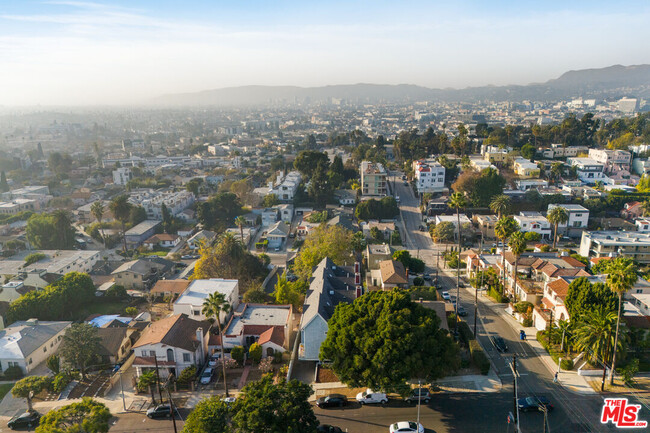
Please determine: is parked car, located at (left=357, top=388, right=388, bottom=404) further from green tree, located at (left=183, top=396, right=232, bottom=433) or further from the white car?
green tree, located at (left=183, top=396, right=232, bottom=433)

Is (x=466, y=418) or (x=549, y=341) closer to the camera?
(x=466, y=418)

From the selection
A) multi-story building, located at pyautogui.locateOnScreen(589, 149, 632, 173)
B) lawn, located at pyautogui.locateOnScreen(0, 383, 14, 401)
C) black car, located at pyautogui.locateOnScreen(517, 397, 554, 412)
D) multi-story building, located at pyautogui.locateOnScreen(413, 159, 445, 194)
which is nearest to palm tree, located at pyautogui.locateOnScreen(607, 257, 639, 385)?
black car, located at pyautogui.locateOnScreen(517, 397, 554, 412)

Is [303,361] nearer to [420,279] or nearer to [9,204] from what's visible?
[420,279]

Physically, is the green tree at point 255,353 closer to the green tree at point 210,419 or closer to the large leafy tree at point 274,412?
the large leafy tree at point 274,412

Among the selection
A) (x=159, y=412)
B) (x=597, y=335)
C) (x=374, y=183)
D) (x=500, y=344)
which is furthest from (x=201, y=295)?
(x=374, y=183)

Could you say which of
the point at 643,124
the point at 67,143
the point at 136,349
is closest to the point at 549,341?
the point at 136,349

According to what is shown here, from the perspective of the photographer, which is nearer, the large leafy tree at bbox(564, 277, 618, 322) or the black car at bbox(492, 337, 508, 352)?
the large leafy tree at bbox(564, 277, 618, 322)

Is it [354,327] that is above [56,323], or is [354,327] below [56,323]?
above
